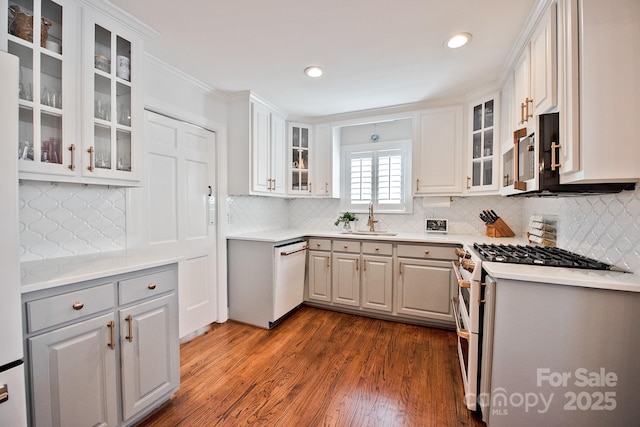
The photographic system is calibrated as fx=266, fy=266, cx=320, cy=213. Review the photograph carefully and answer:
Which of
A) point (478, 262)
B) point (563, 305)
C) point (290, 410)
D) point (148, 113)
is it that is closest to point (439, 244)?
point (478, 262)

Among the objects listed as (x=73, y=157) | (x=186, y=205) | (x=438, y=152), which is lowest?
(x=186, y=205)

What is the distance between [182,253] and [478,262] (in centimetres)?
233

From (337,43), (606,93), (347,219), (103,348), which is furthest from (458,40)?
(103,348)

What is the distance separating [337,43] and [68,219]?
2.08 m

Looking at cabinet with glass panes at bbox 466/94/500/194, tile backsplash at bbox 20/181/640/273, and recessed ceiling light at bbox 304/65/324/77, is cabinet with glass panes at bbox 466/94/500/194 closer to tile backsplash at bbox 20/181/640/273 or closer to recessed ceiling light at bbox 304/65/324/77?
tile backsplash at bbox 20/181/640/273

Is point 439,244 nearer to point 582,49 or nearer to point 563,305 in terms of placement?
point 563,305

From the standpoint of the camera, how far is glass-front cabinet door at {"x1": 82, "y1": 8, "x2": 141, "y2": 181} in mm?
1479

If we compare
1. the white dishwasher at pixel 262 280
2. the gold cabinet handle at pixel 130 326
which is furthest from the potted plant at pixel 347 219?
the gold cabinet handle at pixel 130 326

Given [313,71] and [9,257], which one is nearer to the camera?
[9,257]

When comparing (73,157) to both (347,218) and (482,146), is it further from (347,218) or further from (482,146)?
(482,146)

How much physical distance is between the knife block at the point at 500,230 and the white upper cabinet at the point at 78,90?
318cm

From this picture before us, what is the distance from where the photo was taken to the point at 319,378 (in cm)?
190

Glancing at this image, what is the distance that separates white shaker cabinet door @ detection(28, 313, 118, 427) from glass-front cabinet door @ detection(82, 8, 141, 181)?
834mm

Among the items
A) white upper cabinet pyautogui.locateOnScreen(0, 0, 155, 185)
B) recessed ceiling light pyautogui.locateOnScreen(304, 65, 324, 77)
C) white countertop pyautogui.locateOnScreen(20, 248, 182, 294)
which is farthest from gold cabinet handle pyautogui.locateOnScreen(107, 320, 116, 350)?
recessed ceiling light pyautogui.locateOnScreen(304, 65, 324, 77)
